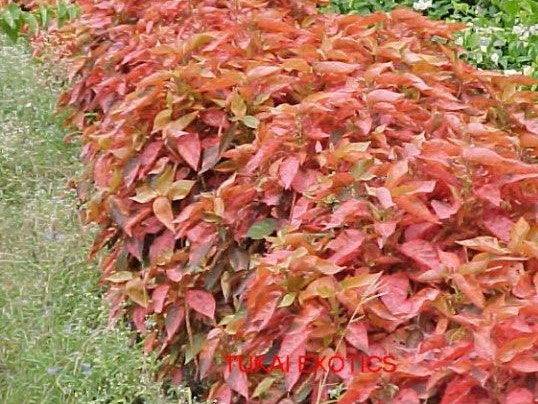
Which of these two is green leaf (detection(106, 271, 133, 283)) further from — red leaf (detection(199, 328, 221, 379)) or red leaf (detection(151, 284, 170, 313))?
red leaf (detection(199, 328, 221, 379))

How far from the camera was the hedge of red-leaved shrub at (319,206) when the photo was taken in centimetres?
232

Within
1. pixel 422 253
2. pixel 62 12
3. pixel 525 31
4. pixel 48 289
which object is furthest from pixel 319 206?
pixel 525 31

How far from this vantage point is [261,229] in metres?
2.87

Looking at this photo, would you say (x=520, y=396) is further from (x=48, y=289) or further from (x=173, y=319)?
(x=48, y=289)

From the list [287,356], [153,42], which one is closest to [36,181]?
[153,42]

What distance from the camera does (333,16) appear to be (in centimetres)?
394

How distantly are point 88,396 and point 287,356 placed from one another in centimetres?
79

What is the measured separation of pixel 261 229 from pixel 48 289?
99 cm

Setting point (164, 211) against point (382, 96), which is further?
point (164, 211)

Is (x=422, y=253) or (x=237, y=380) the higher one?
(x=422, y=253)

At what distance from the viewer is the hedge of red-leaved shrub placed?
232cm

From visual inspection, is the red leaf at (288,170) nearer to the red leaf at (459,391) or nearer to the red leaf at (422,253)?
the red leaf at (422,253)

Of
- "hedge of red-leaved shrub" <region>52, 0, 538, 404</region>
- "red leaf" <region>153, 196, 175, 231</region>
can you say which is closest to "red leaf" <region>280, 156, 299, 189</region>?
"hedge of red-leaved shrub" <region>52, 0, 538, 404</region>

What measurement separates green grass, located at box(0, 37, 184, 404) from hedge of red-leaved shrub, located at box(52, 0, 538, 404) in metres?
0.14
